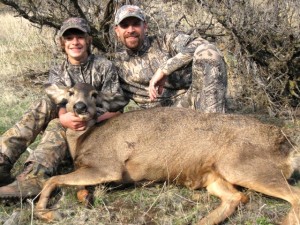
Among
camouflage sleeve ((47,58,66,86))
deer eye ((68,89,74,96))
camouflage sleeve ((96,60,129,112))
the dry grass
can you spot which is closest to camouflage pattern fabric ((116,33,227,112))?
camouflage sleeve ((96,60,129,112))

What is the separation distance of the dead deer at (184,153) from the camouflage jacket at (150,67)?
Result: 1.37m

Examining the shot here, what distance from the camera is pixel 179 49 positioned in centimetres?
639

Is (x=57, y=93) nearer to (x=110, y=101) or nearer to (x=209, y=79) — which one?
(x=110, y=101)

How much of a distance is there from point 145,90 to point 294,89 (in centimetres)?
240

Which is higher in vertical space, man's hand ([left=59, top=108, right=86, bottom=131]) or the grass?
man's hand ([left=59, top=108, right=86, bottom=131])

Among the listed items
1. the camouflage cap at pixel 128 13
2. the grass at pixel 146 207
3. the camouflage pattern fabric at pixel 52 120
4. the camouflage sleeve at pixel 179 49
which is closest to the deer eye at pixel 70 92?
the camouflage pattern fabric at pixel 52 120

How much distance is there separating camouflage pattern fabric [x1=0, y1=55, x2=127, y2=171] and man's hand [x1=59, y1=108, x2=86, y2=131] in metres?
0.28

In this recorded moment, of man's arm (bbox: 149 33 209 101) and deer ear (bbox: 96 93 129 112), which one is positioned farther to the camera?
man's arm (bbox: 149 33 209 101)

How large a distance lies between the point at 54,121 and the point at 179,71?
193cm

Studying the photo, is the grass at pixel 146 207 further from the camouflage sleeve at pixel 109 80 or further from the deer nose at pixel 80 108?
the camouflage sleeve at pixel 109 80

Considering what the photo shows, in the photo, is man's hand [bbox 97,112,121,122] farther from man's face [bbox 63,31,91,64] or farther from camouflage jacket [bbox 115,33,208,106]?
camouflage jacket [bbox 115,33,208,106]

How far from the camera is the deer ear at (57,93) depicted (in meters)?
5.50

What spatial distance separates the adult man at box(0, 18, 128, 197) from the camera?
511 cm

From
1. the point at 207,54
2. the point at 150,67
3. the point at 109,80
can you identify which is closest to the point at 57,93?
the point at 109,80
